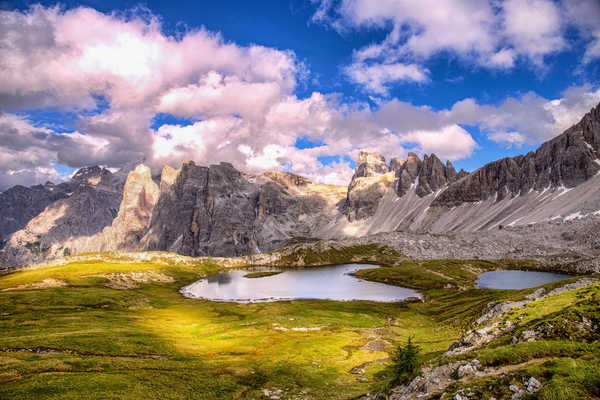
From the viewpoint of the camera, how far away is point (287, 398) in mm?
34750

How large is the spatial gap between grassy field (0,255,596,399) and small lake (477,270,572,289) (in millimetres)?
67415

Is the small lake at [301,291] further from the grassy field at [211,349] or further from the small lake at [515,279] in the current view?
the small lake at [515,279]

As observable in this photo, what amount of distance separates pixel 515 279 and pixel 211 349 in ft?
557

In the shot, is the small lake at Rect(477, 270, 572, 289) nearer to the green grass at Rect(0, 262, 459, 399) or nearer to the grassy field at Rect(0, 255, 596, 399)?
the grassy field at Rect(0, 255, 596, 399)

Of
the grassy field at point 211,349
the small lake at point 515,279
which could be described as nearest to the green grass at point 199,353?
the grassy field at point 211,349

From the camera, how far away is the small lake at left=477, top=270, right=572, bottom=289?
153750 mm

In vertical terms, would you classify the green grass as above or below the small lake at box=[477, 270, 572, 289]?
above

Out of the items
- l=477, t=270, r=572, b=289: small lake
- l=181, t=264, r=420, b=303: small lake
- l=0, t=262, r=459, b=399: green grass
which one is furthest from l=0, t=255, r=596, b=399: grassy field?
l=477, t=270, r=572, b=289: small lake

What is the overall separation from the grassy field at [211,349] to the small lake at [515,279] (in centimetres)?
6742

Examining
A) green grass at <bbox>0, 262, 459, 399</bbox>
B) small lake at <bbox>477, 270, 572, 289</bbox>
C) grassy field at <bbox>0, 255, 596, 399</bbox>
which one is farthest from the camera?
small lake at <bbox>477, 270, 572, 289</bbox>

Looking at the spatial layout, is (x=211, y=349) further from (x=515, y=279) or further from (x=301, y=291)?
(x=515, y=279)

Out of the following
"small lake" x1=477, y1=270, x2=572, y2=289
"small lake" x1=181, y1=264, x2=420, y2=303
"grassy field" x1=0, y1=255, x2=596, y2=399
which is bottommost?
"small lake" x1=477, y1=270, x2=572, y2=289

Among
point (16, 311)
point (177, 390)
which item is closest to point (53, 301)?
point (16, 311)

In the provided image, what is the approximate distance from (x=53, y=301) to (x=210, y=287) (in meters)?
94.0
